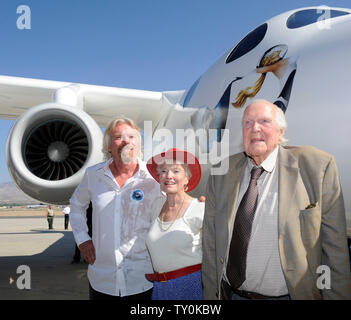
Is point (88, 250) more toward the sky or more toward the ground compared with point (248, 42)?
more toward the ground

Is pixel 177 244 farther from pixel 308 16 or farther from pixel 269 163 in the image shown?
pixel 308 16

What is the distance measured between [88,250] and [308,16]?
289 cm

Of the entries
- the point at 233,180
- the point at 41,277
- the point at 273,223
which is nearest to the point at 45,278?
the point at 41,277

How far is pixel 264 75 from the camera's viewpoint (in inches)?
113

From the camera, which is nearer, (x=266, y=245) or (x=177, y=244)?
(x=266, y=245)

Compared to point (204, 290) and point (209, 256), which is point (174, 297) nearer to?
point (204, 290)

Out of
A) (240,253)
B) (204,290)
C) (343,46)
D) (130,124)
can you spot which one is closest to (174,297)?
(204,290)

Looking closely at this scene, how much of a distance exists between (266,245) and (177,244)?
20.3 inches

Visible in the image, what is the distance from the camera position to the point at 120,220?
2238 mm

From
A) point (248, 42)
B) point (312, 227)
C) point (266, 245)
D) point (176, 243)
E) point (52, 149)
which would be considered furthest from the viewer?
point (52, 149)

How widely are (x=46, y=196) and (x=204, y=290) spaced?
4.03 meters

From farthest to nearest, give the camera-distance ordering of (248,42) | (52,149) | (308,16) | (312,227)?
(52,149)
(248,42)
(308,16)
(312,227)

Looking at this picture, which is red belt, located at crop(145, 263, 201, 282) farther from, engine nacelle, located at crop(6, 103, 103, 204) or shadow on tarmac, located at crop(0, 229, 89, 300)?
shadow on tarmac, located at crop(0, 229, 89, 300)

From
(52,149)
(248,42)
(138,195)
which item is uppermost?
(248,42)
